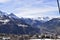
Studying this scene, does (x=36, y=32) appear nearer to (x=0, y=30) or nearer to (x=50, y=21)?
(x=50, y=21)

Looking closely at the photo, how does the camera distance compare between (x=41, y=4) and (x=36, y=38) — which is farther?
(x=41, y=4)

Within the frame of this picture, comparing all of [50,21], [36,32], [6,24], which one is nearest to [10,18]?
[6,24]

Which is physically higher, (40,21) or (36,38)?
(40,21)

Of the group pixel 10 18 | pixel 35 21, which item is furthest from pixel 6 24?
pixel 35 21

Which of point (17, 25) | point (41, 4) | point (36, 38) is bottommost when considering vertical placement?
point (36, 38)

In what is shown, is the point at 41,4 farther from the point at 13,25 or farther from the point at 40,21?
the point at 13,25

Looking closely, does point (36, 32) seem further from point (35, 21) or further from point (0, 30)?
point (0, 30)

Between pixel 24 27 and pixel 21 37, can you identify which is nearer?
pixel 21 37

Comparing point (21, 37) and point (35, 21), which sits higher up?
point (35, 21)
